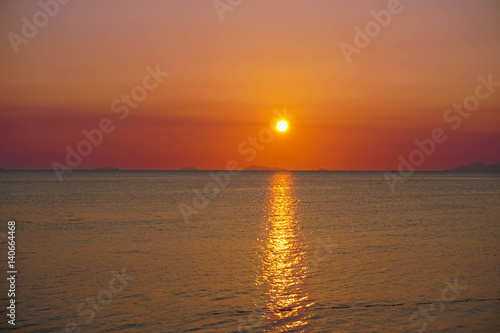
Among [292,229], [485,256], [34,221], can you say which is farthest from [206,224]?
[485,256]

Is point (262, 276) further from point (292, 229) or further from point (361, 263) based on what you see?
point (292, 229)

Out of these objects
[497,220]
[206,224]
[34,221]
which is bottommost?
[497,220]

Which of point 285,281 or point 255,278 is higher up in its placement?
point 255,278

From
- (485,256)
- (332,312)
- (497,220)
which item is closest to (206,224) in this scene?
(485,256)

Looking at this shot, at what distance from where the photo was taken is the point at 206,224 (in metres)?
42.9

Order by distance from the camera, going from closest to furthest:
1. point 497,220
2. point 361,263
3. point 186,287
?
1. point 186,287
2. point 361,263
3. point 497,220

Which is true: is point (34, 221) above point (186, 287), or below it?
above

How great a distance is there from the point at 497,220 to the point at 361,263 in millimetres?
29085

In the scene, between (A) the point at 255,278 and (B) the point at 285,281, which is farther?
(A) the point at 255,278

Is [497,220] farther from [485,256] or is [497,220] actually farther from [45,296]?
[45,296]

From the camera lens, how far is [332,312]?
17.0 metres

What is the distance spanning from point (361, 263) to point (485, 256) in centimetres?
862

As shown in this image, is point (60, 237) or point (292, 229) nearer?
point (60, 237)

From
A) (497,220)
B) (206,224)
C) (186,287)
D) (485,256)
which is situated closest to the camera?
(186,287)
